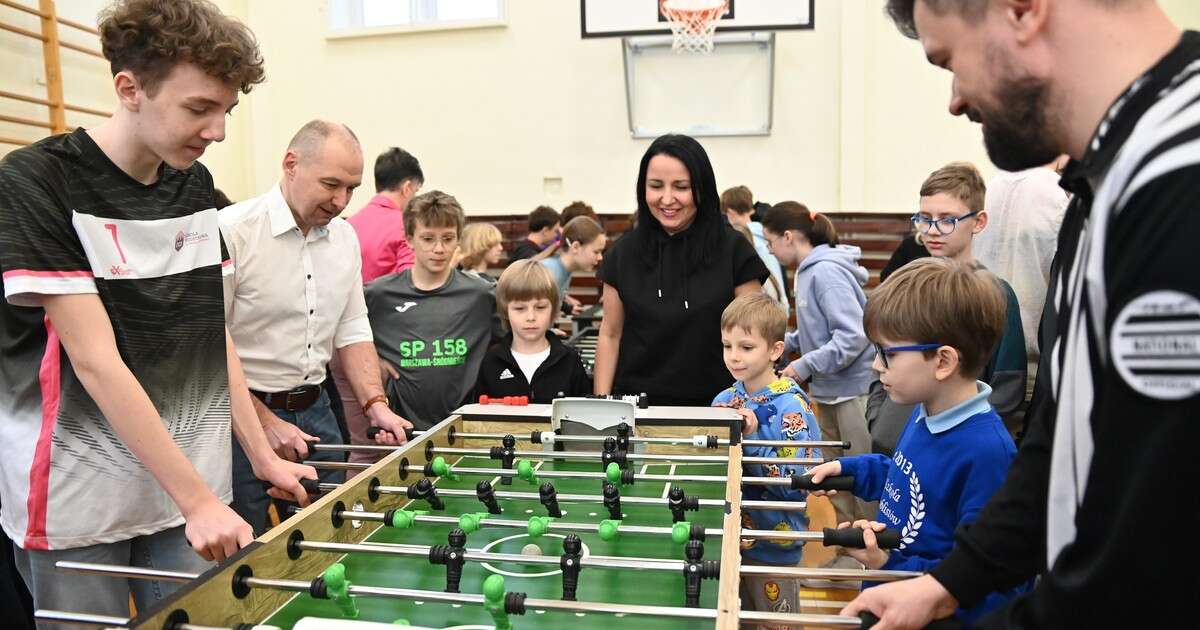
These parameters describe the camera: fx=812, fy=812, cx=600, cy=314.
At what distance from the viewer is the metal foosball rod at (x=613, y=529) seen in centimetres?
138

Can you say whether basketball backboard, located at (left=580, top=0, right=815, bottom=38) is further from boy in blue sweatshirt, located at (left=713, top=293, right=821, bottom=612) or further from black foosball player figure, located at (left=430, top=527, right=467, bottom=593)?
black foosball player figure, located at (left=430, top=527, right=467, bottom=593)

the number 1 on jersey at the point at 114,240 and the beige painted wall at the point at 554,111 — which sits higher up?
the beige painted wall at the point at 554,111

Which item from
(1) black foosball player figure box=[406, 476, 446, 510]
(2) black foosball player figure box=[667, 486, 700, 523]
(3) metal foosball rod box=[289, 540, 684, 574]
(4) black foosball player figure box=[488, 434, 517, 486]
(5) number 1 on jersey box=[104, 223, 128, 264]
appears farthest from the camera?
(4) black foosball player figure box=[488, 434, 517, 486]

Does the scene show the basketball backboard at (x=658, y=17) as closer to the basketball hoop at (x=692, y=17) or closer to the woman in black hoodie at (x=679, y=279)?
the basketball hoop at (x=692, y=17)

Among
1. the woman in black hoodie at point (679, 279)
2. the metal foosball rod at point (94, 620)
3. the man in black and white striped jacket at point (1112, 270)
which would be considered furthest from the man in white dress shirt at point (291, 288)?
the man in black and white striped jacket at point (1112, 270)

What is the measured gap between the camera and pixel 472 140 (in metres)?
8.38

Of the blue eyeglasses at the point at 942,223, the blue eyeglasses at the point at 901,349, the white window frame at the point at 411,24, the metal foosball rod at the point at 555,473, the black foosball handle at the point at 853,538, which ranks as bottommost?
the metal foosball rod at the point at 555,473

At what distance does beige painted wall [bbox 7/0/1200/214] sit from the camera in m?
7.51

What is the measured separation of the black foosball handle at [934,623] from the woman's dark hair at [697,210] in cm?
165

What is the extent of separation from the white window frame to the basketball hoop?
1.92 m

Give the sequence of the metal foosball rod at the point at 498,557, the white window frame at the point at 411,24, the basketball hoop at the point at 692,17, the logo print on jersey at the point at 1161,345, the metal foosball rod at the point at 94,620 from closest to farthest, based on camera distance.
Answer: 1. the logo print on jersey at the point at 1161,345
2. the metal foosball rod at the point at 94,620
3. the metal foosball rod at the point at 498,557
4. the basketball hoop at the point at 692,17
5. the white window frame at the point at 411,24

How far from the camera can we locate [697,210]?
269cm

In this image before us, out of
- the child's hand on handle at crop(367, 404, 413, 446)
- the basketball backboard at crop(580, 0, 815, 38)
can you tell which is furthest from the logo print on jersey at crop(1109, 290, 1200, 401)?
the basketball backboard at crop(580, 0, 815, 38)

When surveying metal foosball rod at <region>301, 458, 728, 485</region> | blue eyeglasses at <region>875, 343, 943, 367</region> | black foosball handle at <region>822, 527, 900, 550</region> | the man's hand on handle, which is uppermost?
blue eyeglasses at <region>875, 343, 943, 367</region>
